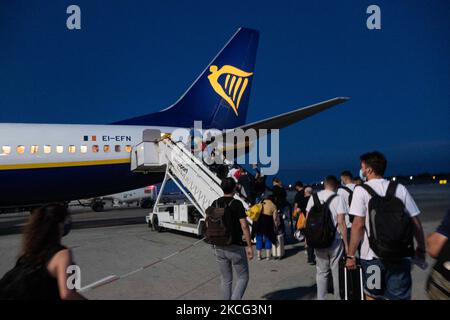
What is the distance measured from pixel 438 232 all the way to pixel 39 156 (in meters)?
14.3

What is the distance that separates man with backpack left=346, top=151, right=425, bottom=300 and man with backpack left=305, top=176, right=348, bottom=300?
0.61 metres

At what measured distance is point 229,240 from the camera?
4.73m

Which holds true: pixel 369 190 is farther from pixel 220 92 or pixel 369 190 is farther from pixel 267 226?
pixel 220 92

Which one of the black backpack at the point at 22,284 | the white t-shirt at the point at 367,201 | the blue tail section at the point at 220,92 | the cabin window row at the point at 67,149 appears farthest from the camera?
the blue tail section at the point at 220,92

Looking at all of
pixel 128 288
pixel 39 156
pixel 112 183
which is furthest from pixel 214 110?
pixel 128 288

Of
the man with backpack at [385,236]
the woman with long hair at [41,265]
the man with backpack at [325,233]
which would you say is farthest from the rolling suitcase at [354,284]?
the woman with long hair at [41,265]

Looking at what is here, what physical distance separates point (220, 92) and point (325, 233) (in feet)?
49.3

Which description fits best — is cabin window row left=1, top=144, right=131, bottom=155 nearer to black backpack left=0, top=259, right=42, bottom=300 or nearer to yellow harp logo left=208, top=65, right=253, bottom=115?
yellow harp logo left=208, top=65, right=253, bottom=115

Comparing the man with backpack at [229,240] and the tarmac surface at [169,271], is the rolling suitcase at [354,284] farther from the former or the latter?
the tarmac surface at [169,271]

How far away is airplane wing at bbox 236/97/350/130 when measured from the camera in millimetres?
13227

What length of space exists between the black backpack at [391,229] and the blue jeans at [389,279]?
155 mm

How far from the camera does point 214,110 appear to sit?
19078 mm

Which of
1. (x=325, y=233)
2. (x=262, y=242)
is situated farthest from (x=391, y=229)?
(x=262, y=242)

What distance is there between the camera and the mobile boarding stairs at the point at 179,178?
11.3 metres
